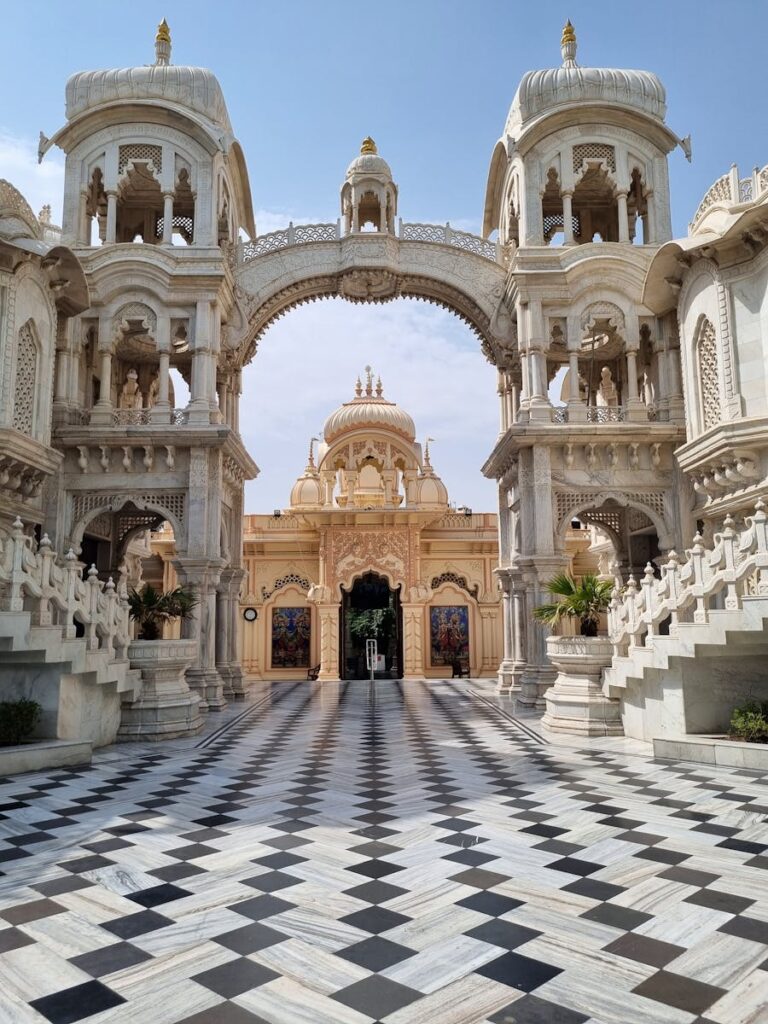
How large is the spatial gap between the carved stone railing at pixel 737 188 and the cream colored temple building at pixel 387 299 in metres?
0.04

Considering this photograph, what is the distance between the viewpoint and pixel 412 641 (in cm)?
2364

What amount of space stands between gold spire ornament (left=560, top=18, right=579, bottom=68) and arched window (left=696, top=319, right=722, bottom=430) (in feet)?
26.0

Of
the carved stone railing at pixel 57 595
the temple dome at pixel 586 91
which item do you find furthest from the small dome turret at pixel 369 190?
the carved stone railing at pixel 57 595

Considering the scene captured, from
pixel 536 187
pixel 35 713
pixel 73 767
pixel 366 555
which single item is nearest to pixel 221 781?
pixel 73 767

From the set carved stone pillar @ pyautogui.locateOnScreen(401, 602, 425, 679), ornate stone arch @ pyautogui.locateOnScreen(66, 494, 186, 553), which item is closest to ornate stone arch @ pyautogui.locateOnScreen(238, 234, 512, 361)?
ornate stone arch @ pyautogui.locateOnScreen(66, 494, 186, 553)

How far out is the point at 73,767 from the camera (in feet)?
25.8

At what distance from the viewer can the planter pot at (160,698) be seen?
32.7ft

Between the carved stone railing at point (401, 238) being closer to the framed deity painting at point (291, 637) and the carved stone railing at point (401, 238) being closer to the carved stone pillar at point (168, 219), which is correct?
the carved stone pillar at point (168, 219)

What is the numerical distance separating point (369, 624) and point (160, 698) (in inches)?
589

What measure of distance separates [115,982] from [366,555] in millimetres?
20697

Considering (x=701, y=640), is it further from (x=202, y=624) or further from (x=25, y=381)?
(x=25, y=381)

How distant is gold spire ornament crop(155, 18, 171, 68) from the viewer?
1634cm

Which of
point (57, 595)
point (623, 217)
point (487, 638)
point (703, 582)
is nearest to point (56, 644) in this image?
point (57, 595)

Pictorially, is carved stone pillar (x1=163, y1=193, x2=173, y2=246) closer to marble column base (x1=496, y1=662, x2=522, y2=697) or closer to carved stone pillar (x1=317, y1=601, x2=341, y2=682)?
marble column base (x1=496, y1=662, x2=522, y2=697)
